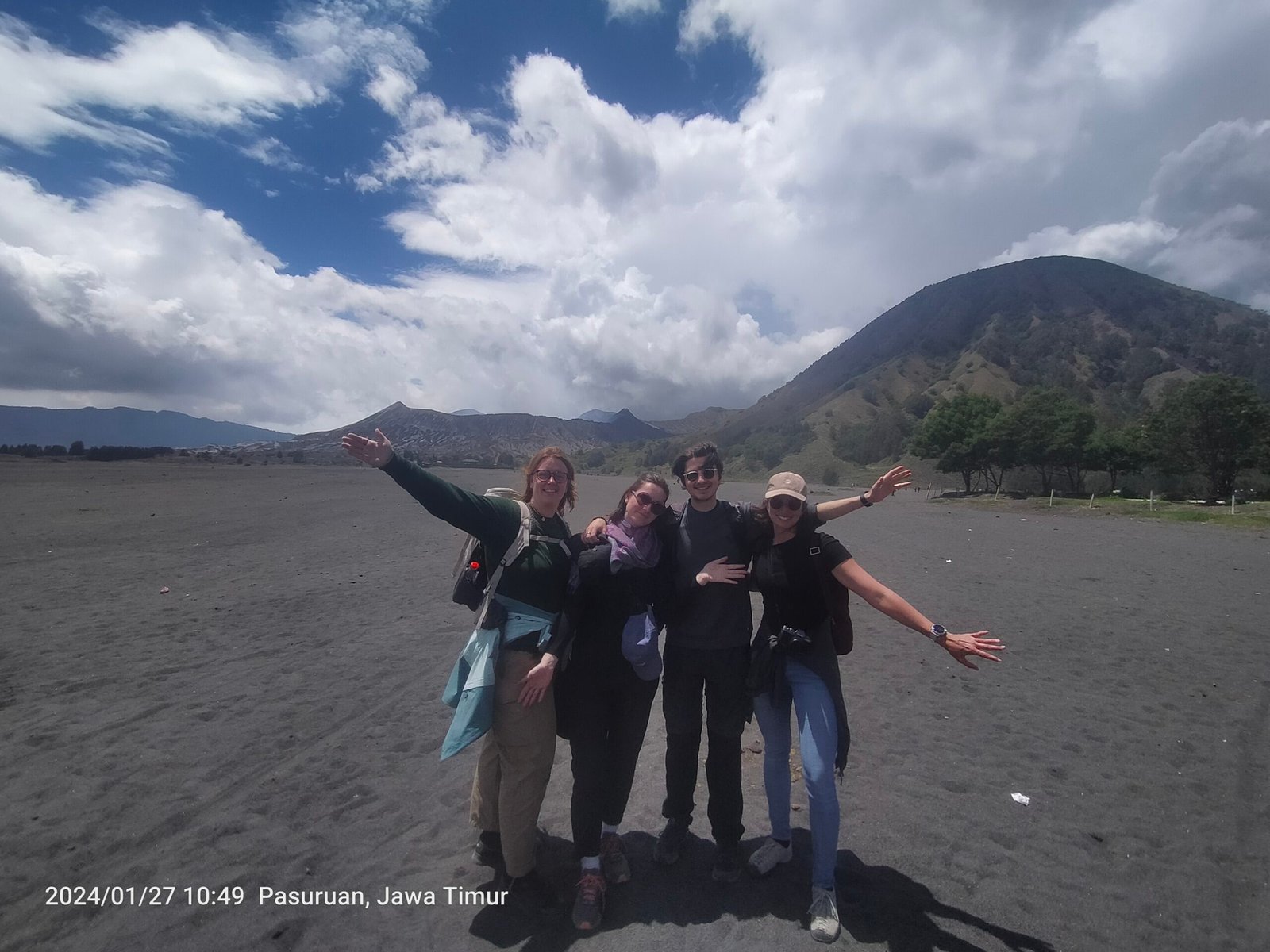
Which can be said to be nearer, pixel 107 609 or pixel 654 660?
pixel 654 660

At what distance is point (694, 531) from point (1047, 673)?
6395mm

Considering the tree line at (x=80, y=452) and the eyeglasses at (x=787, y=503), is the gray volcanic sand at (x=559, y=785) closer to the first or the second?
the eyeglasses at (x=787, y=503)

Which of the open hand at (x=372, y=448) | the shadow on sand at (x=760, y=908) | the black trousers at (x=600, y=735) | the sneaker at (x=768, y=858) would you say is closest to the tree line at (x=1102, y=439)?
the shadow on sand at (x=760, y=908)

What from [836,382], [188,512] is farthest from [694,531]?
[836,382]

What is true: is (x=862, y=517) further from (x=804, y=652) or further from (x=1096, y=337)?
(x=1096, y=337)

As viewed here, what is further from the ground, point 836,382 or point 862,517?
point 836,382

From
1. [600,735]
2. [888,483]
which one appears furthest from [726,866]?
[888,483]

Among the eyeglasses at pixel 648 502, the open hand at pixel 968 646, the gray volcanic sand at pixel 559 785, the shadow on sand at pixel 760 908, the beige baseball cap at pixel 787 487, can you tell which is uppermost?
the beige baseball cap at pixel 787 487

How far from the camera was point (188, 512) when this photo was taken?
22.2 metres

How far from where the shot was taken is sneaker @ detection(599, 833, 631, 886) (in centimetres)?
330

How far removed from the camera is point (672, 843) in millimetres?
3477

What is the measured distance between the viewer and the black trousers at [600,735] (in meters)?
3.04

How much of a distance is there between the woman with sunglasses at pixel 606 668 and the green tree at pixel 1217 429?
4453 cm

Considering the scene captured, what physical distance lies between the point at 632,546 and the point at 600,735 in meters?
0.96
